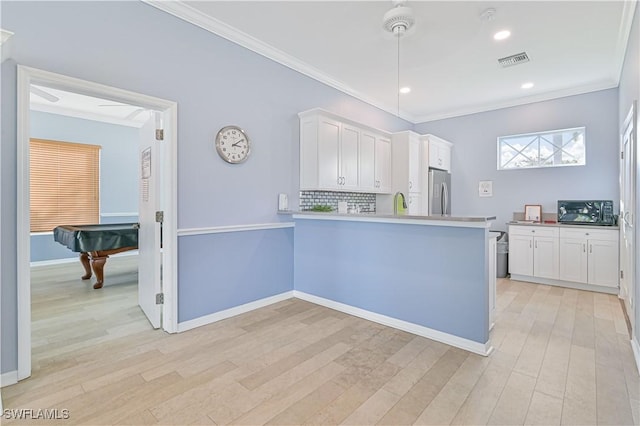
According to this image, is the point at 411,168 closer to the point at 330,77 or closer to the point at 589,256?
the point at 330,77

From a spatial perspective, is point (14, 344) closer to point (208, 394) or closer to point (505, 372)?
point (208, 394)

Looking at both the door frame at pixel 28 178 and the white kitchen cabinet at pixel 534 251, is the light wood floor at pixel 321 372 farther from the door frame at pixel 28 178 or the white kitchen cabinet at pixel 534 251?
the white kitchen cabinet at pixel 534 251

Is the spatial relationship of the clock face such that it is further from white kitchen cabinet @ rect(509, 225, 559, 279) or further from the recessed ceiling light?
white kitchen cabinet @ rect(509, 225, 559, 279)

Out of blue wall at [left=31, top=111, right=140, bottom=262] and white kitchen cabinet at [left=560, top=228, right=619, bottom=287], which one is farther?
blue wall at [left=31, top=111, right=140, bottom=262]

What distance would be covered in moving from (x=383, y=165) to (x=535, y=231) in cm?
247

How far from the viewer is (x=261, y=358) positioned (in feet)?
7.69

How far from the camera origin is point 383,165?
4977 millimetres

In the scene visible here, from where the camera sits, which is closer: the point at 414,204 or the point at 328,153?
the point at 328,153

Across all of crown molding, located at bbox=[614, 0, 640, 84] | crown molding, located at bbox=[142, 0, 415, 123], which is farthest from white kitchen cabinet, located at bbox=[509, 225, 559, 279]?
crown molding, located at bbox=[142, 0, 415, 123]

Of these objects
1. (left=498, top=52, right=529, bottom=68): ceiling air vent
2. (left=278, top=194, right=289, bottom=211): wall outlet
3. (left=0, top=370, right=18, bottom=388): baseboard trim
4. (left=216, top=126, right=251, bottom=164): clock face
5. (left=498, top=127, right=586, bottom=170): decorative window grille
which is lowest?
(left=0, top=370, right=18, bottom=388): baseboard trim

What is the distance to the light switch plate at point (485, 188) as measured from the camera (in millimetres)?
5500

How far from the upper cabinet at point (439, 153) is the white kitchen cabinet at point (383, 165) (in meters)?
0.85

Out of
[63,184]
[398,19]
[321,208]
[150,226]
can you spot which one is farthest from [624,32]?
[63,184]

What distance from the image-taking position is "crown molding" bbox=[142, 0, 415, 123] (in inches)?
107
